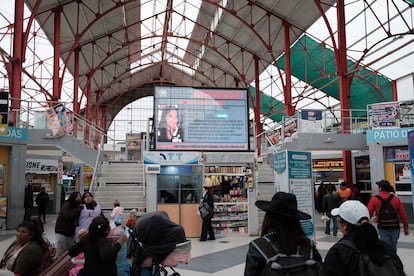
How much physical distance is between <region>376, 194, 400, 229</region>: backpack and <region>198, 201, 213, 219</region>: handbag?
18.5ft

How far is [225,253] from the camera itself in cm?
891

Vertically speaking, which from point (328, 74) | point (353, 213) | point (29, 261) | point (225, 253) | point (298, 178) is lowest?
point (225, 253)

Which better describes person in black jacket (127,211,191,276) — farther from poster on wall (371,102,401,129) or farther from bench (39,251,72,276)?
poster on wall (371,102,401,129)

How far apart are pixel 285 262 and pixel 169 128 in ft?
32.2

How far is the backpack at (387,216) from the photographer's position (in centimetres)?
580

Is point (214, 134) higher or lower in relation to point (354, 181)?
higher

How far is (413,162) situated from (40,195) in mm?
14109

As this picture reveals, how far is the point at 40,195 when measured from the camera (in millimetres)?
16125

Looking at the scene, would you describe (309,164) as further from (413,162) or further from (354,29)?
(354,29)

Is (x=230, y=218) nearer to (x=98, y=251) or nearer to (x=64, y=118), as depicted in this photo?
(x=64, y=118)

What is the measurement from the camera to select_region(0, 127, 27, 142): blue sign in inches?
532

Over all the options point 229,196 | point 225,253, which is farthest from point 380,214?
point 229,196

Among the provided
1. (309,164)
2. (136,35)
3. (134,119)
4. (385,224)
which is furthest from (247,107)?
(134,119)

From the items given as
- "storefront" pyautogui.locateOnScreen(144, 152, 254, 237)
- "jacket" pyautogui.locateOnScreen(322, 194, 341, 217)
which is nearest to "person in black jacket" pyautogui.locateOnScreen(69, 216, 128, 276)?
"storefront" pyautogui.locateOnScreen(144, 152, 254, 237)
